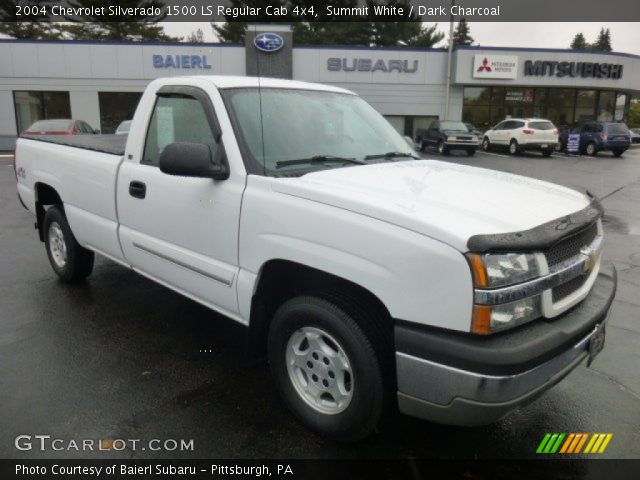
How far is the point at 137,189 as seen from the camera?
3.94 meters

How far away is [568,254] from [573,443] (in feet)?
3.70

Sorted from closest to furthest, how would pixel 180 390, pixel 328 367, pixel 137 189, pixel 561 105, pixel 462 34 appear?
pixel 328 367 → pixel 180 390 → pixel 137 189 → pixel 561 105 → pixel 462 34

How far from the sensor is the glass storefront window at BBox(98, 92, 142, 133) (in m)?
28.9

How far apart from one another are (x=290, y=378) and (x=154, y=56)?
94.6 feet

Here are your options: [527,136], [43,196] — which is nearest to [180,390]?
[43,196]

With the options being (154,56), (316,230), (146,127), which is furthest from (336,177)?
(154,56)

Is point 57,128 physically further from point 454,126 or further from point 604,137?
point 604,137

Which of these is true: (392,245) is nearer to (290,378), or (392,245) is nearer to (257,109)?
(290,378)

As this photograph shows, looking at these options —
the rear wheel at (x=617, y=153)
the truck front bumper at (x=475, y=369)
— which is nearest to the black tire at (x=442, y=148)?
the rear wheel at (x=617, y=153)

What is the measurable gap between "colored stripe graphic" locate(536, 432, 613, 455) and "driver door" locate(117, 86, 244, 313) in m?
1.94

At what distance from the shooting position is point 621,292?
5.39 metres

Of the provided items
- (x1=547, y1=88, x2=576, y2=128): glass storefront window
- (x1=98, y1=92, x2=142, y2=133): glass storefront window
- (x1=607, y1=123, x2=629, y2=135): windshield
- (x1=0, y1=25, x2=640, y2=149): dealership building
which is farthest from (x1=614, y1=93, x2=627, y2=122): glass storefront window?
(x1=98, y1=92, x2=142, y2=133): glass storefront window

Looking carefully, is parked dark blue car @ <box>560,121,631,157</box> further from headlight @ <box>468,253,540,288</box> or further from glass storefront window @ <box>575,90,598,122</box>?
headlight @ <box>468,253,540,288</box>

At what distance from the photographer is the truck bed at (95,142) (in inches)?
179
